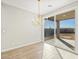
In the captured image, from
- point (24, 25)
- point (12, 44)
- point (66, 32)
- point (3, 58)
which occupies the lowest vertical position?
point (3, 58)

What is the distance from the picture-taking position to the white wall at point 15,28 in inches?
163

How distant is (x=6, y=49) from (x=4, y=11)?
6.26ft

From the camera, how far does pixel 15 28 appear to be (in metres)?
4.74

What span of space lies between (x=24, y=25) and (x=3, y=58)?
2.68 m

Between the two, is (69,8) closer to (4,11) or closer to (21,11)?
(21,11)

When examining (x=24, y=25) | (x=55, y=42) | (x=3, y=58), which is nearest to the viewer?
(x=3, y=58)

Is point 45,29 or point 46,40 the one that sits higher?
point 45,29

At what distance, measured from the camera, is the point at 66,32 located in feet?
17.3

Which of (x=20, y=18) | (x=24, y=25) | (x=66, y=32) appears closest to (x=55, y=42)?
(x=66, y=32)

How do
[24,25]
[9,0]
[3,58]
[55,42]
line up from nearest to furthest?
[3,58]
[9,0]
[24,25]
[55,42]

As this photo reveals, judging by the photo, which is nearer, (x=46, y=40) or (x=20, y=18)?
(x=20, y=18)

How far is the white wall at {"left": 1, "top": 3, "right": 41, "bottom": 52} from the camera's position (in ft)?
13.6

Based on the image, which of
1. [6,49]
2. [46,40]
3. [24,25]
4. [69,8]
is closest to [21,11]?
[24,25]

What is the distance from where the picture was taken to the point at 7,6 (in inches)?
168
